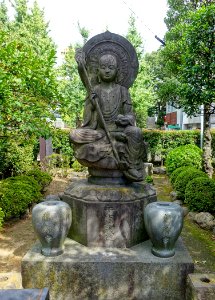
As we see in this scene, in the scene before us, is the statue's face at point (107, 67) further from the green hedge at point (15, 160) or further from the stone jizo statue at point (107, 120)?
the green hedge at point (15, 160)

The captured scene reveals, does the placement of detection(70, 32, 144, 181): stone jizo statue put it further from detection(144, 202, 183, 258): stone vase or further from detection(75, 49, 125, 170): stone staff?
detection(144, 202, 183, 258): stone vase

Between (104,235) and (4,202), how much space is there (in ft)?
10.6

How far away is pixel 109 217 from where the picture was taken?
365cm

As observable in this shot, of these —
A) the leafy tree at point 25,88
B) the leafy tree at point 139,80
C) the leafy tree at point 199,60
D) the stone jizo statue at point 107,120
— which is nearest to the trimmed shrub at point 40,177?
the leafy tree at point 25,88

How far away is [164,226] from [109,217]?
31.2 inches

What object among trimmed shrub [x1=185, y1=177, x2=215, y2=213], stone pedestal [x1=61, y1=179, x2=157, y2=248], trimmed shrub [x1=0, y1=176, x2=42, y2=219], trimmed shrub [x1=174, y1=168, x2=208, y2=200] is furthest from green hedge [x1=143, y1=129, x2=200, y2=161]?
stone pedestal [x1=61, y1=179, x2=157, y2=248]

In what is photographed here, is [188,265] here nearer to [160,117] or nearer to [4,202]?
[4,202]

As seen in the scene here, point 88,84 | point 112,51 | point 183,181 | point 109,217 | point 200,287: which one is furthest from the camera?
point 183,181

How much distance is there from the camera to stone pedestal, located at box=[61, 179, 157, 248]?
3643mm

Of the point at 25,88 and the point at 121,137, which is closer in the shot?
the point at 121,137

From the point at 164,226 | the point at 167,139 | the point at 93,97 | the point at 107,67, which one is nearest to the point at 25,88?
the point at 93,97

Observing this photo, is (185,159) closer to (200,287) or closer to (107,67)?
(107,67)

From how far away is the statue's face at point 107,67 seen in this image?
13.3ft

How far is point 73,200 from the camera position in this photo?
3896 millimetres
